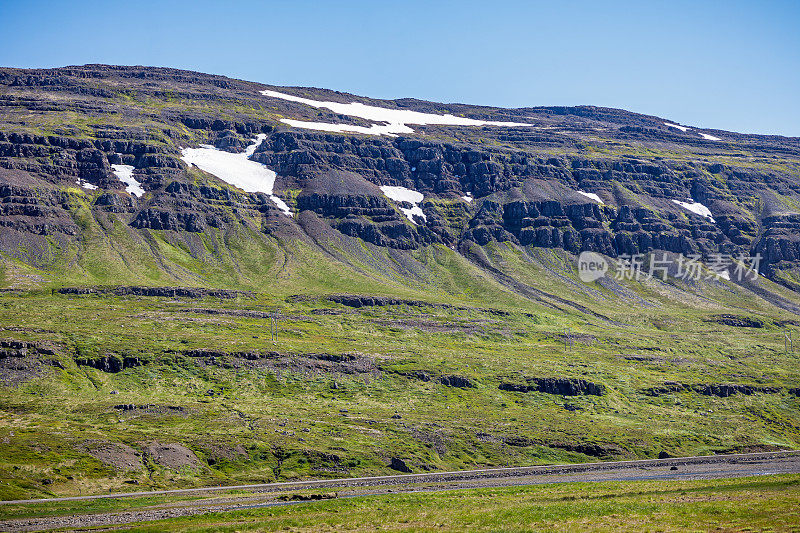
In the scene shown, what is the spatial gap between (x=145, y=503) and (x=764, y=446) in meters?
117

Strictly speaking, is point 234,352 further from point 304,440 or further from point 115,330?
point 304,440

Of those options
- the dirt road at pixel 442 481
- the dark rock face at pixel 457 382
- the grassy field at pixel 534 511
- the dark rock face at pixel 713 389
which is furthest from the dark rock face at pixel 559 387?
the grassy field at pixel 534 511

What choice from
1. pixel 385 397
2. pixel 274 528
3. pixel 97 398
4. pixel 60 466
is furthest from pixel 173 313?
pixel 274 528

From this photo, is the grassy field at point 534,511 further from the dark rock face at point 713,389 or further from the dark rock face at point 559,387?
the dark rock face at point 713,389

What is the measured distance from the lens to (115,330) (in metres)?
164

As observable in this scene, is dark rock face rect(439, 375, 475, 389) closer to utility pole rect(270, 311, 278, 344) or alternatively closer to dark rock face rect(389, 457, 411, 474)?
utility pole rect(270, 311, 278, 344)

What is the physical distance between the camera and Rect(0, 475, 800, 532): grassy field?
4738 centimetres

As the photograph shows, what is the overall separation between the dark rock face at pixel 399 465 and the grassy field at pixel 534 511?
28.9 metres

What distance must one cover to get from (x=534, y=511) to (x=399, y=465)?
176 feet

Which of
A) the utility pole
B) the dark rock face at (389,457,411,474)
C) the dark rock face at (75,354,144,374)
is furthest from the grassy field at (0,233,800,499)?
the utility pole

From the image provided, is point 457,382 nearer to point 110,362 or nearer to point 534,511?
point 110,362

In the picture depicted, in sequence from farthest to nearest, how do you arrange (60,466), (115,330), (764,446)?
(115,330) → (764,446) → (60,466)

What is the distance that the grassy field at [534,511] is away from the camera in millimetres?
47375

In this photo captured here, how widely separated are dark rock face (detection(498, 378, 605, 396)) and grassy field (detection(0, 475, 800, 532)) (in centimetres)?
8052
